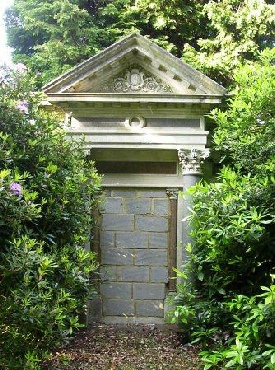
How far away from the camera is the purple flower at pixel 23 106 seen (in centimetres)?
A: 569

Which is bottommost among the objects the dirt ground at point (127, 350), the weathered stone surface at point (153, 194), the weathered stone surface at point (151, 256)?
the dirt ground at point (127, 350)

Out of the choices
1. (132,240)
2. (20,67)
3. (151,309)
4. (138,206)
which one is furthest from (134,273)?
(20,67)

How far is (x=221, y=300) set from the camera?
7.40 m

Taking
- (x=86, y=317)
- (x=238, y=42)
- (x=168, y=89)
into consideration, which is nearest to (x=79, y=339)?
(x=86, y=317)

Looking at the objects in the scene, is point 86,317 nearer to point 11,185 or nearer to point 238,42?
point 11,185

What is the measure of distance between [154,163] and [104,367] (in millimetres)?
4272

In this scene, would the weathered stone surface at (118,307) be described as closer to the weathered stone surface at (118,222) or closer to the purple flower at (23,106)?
the weathered stone surface at (118,222)

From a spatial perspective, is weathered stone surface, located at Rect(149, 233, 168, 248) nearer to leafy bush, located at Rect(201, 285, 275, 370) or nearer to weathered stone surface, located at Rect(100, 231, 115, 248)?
weathered stone surface, located at Rect(100, 231, 115, 248)

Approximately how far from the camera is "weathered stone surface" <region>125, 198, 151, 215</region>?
964 cm

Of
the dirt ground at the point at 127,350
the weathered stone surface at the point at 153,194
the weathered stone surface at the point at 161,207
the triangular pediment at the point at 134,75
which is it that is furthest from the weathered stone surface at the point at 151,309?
the triangular pediment at the point at 134,75

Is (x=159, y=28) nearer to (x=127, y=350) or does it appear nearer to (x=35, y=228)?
(x=127, y=350)

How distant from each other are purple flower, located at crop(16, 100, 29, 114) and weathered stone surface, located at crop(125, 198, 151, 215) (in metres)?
4.16

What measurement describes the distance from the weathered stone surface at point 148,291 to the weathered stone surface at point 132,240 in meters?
0.81

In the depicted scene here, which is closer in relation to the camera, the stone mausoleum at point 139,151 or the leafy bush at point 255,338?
the leafy bush at point 255,338
